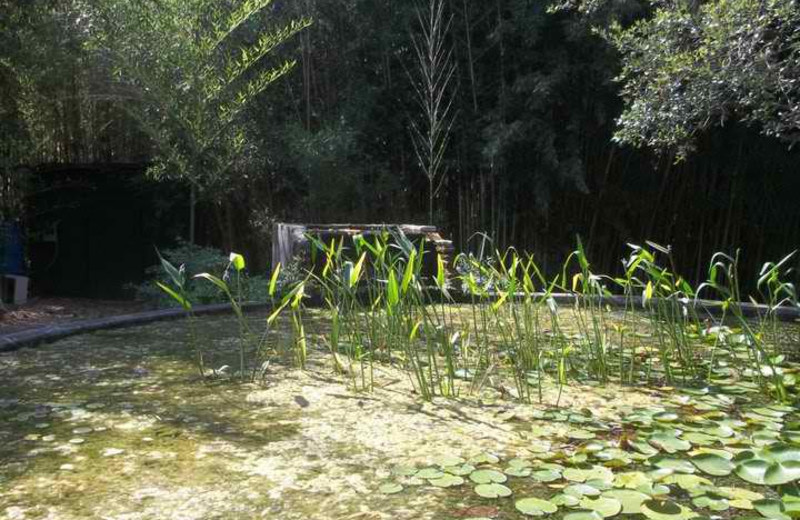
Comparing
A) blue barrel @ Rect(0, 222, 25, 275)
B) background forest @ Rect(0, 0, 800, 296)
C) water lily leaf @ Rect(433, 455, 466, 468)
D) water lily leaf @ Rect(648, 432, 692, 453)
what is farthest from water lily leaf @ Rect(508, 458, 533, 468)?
blue barrel @ Rect(0, 222, 25, 275)

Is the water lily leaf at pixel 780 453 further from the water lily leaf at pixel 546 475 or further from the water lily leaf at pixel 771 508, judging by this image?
the water lily leaf at pixel 546 475

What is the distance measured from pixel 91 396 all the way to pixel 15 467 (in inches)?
A: 23.2

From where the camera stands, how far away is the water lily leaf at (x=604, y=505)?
121 cm

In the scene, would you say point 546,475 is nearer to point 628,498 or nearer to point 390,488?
point 628,498

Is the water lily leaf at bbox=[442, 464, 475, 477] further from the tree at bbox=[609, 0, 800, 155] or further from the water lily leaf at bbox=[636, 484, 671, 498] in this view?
the tree at bbox=[609, 0, 800, 155]

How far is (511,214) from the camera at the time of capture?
5.96 meters

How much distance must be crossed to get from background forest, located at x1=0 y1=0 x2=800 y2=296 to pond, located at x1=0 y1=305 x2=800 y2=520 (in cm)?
266

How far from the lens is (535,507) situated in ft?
4.07

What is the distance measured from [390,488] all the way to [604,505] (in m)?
0.42

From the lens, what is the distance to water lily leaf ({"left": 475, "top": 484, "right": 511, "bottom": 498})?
131cm

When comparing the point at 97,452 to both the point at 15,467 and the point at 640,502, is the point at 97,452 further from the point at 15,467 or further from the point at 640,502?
the point at 640,502

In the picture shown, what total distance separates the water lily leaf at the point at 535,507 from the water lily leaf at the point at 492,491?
0.04m

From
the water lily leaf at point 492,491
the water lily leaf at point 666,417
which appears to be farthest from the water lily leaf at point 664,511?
the water lily leaf at point 666,417

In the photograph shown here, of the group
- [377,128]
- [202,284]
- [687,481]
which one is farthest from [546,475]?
[377,128]
